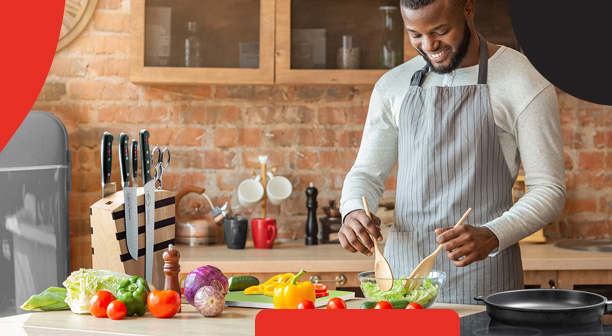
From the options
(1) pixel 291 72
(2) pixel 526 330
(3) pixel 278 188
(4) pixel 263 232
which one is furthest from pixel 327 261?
(2) pixel 526 330

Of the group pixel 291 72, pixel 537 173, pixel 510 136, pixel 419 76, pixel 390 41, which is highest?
pixel 390 41

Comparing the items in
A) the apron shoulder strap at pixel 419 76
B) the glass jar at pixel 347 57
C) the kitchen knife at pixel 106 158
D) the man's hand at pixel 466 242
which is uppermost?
the glass jar at pixel 347 57

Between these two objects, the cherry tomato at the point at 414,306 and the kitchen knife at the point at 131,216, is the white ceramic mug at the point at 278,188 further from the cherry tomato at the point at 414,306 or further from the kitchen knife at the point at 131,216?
the cherry tomato at the point at 414,306

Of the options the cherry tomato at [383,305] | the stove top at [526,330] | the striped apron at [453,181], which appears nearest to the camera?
the stove top at [526,330]

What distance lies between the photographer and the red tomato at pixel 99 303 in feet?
5.02

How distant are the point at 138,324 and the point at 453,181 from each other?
A: 3.26 ft

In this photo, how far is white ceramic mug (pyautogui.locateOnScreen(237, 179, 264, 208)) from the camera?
3.31 meters

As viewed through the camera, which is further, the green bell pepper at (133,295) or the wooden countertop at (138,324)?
the green bell pepper at (133,295)

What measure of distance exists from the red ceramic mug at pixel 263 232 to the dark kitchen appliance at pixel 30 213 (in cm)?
80

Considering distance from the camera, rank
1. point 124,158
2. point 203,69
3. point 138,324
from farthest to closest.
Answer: point 203,69, point 124,158, point 138,324

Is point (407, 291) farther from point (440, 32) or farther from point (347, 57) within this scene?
point (347, 57)

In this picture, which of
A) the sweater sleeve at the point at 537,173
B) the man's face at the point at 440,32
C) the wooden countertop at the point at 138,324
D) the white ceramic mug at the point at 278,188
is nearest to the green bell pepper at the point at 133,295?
the wooden countertop at the point at 138,324

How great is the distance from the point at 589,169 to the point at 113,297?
2560 mm

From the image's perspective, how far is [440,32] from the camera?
1937mm
